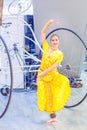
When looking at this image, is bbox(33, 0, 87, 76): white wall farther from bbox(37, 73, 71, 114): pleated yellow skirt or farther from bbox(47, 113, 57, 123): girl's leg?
bbox(47, 113, 57, 123): girl's leg

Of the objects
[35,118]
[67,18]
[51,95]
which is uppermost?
[67,18]

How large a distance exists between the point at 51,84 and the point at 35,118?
36 cm

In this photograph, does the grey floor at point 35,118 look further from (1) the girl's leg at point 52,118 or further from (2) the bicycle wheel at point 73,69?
(2) the bicycle wheel at point 73,69

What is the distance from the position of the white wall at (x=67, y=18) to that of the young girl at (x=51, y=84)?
25.0 inches

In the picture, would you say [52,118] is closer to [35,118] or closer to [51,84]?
[35,118]

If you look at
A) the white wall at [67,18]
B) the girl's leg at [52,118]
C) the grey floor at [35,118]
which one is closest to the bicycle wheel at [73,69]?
the white wall at [67,18]

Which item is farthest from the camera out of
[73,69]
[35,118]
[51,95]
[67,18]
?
[73,69]

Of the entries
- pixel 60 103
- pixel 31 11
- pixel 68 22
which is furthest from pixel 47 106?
pixel 31 11

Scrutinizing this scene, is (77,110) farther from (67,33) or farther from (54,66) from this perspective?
(67,33)

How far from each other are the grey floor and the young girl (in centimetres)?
10

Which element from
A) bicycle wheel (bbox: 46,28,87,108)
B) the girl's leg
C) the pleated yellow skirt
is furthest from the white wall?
the girl's leg

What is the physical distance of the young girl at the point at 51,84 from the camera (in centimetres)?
247

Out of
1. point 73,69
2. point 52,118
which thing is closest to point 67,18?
point 73,69

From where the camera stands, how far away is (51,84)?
2.55m
